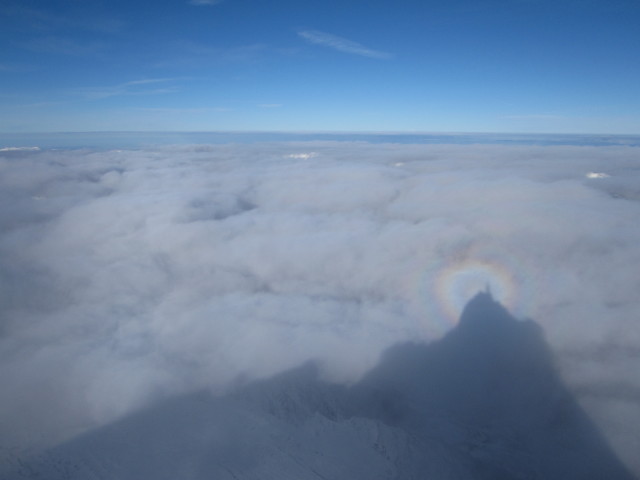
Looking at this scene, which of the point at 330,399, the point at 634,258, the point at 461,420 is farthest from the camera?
the point at 634,258

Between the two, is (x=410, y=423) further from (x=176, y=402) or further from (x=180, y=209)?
(x=180, y=209)

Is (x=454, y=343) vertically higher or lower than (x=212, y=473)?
higher

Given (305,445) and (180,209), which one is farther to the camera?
(180,209)

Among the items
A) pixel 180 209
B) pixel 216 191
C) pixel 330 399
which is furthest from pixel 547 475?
pixel 216 191

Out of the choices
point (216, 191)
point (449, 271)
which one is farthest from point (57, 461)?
point (216, 191)

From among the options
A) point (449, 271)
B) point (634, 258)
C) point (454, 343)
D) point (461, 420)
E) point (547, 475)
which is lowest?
point (547, 475)

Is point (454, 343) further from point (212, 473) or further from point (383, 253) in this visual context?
point (212, 473)

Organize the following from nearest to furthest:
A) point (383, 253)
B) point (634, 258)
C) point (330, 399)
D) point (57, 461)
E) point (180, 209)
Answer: point (57, 461) < point (330, 399) < point (634, 258) < point (383, 253) < point (180, 209)
